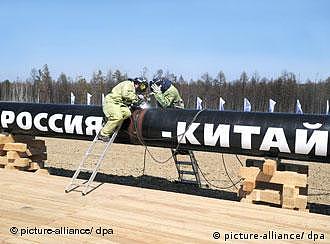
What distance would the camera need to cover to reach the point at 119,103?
7777 mm

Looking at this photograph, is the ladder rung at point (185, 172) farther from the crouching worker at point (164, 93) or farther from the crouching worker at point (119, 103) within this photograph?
the crouching worker at point (119, 103)

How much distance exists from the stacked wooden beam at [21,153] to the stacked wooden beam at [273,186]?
4.90 metres

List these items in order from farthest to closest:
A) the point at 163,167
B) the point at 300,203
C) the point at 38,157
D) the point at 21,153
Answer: the point at 163,167 < the point at 38,157 < the point at 21,153 < the point at 300,203

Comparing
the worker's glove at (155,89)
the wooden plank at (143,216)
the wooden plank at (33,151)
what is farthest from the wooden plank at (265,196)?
the wooden plank at (33,151)

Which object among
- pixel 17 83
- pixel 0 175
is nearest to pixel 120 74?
pixel 17 83

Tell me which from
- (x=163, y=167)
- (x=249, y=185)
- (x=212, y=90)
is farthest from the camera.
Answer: (x=212, y=90)

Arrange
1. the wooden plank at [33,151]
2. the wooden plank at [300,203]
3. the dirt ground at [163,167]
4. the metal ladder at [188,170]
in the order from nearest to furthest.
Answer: the wooden plank at [300,203]
the metal ladder at [188,170]
the wooden plank at [33,151]
the dirt ground at [163,167]

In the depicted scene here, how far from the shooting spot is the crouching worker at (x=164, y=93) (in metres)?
8.96

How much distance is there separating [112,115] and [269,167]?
2858mm

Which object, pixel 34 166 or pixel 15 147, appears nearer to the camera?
pixel 15 147

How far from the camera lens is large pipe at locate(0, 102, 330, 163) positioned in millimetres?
6461

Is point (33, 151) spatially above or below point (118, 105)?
below

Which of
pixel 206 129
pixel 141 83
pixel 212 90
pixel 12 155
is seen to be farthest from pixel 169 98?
pixel 212 90

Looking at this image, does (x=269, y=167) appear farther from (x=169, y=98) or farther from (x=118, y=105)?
(x=169, y=98)
